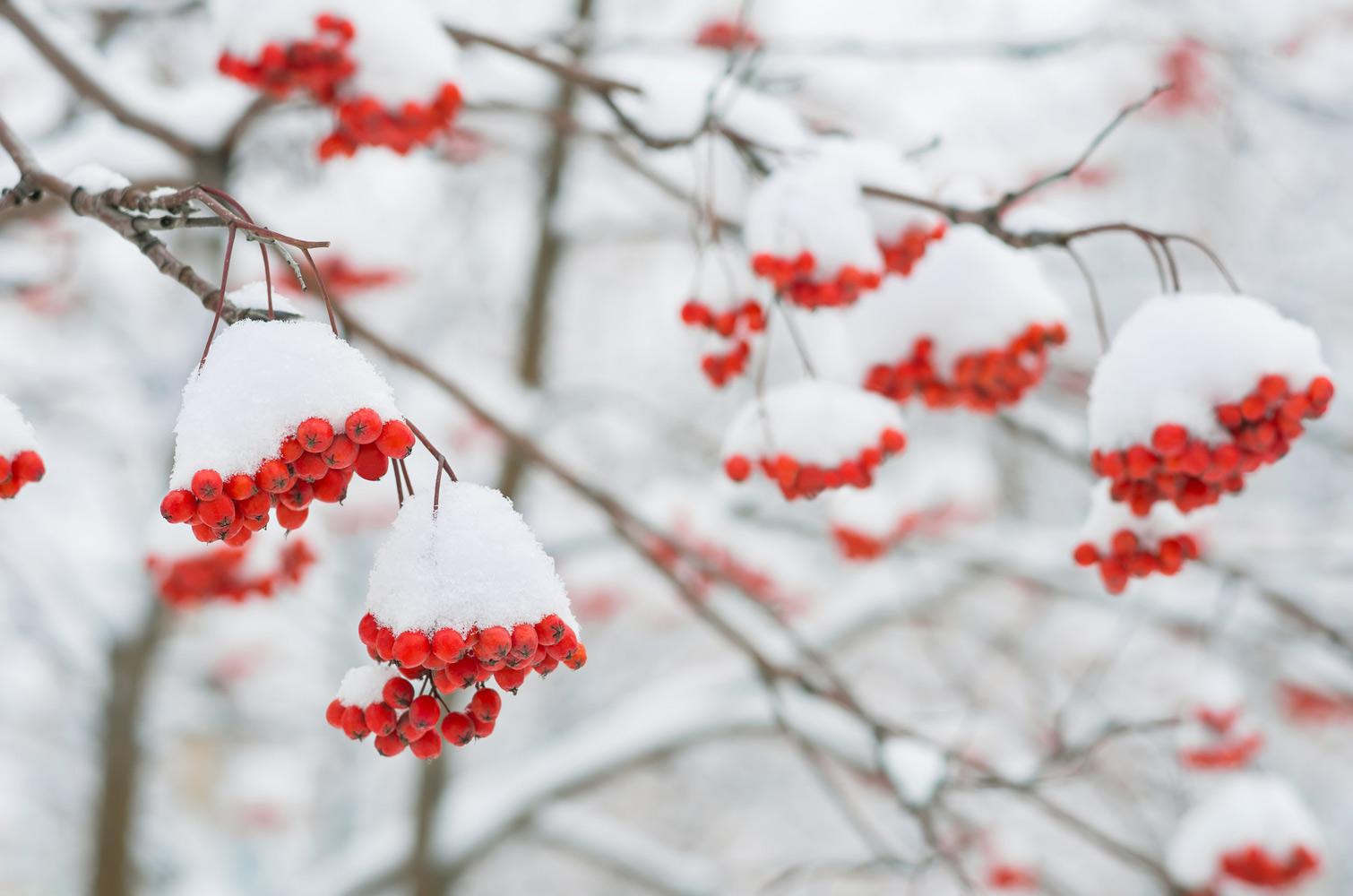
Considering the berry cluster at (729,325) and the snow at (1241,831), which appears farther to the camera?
the snow at (1241,831)

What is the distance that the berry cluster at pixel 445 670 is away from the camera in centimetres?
106

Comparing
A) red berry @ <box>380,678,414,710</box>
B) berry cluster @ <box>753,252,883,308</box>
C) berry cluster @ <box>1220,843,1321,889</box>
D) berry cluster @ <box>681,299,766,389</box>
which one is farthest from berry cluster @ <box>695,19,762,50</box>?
red berry @ <box>380,678,414,710</box>

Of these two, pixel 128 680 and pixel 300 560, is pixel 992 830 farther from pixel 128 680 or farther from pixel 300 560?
pixel 128 680

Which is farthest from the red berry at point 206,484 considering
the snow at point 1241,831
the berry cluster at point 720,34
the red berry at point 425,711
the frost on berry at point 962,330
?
the berry cluster at point 720,34

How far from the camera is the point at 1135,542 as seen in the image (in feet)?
5.98

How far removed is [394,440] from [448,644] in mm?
232

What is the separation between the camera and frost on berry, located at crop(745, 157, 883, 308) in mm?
1828

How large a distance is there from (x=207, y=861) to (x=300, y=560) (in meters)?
7.08

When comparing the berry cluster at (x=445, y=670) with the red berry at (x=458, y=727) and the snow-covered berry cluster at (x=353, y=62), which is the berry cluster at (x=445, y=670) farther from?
the snow-covered berry cluster at (x=353, y=62)

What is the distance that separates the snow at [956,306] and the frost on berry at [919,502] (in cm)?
148

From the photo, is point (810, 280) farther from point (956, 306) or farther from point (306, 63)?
point (306, 63)

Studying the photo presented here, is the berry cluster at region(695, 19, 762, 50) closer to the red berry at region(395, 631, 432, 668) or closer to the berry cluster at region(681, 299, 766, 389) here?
the berry cluster at region(681, 299, 766, 389)

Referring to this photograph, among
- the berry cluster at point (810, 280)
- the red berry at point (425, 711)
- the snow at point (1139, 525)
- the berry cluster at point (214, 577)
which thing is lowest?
the red berry at point (425, 711)

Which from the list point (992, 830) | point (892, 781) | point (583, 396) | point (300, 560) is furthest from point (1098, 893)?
point (300, 560)
